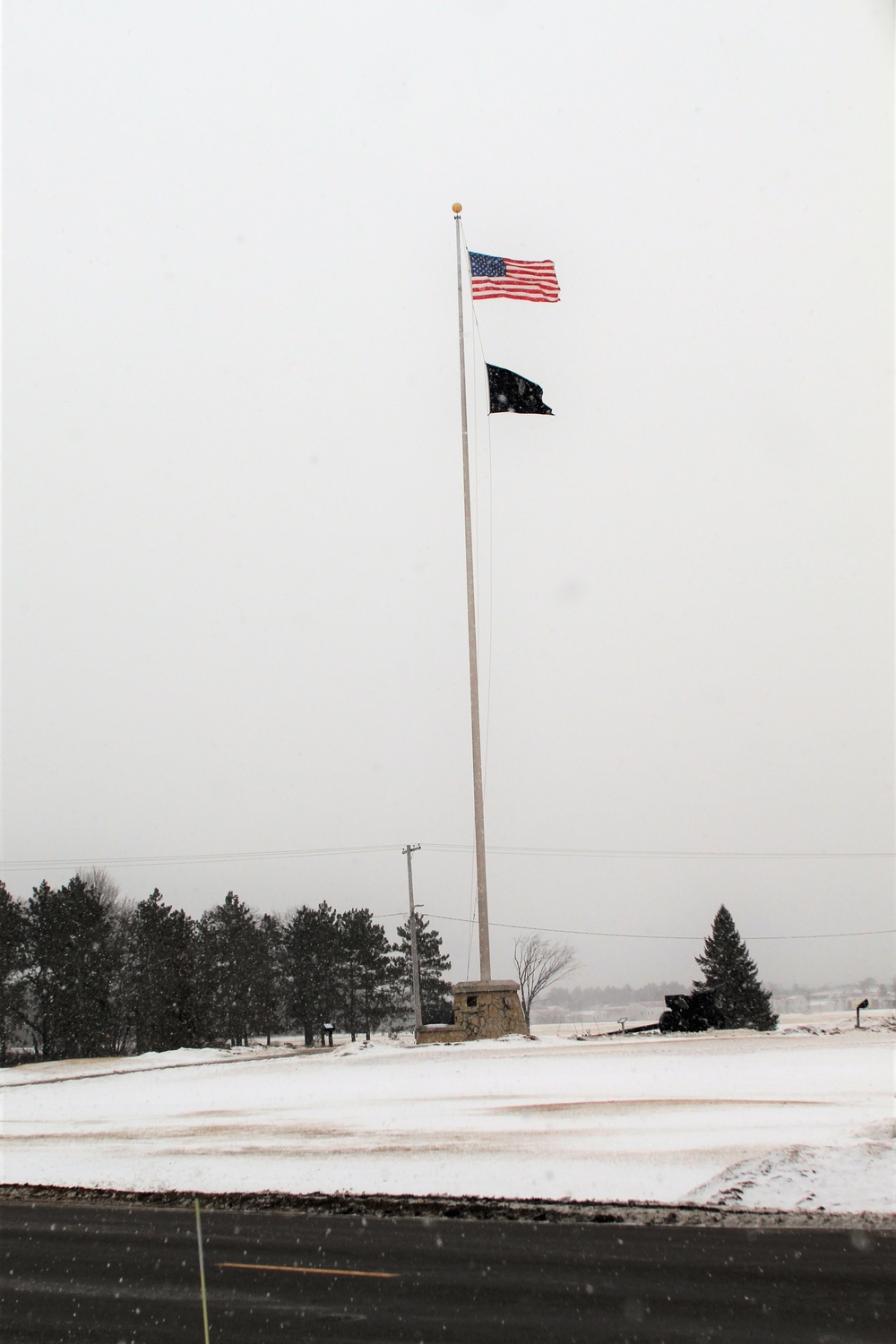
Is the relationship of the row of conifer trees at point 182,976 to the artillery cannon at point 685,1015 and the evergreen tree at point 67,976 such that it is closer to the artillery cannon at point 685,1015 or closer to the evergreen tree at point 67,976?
the evergreen tree at point 67,976

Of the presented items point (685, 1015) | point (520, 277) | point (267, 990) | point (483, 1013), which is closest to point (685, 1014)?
point (685, 1015)

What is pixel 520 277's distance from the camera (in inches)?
1051

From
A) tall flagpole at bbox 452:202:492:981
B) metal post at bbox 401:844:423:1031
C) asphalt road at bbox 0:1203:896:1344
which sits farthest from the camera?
metal post at bbox 401:844:423:1031

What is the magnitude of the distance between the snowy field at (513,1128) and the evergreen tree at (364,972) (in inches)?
2114

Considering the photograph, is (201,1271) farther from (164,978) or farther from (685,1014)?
(164,978)

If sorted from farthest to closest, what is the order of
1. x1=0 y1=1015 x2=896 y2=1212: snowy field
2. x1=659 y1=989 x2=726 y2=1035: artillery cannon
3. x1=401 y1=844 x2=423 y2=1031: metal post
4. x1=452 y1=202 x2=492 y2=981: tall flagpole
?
x1=401 y1=844 x2=423 y2=1031: metal post → x1=659 y1=989 x2=726 y2=1035: artillery cannon → x1=452 y1=202 x2=492 y2=981: tall flagpole → x1=0 y1=1015 x2=896 y2=1212: snowy field

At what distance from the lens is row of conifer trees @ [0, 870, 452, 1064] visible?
63438 millimetres

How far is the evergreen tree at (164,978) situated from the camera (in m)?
62.9

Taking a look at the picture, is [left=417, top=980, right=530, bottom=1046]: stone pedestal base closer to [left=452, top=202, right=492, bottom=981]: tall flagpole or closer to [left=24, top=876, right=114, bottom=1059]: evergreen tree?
[left=452, top=202, right=492, bottom=981]: tall flagpole

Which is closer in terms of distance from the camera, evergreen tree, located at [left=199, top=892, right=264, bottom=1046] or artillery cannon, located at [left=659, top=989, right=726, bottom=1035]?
artillery cannon, located at [left=659, top=989, right=726, bottom=1035]

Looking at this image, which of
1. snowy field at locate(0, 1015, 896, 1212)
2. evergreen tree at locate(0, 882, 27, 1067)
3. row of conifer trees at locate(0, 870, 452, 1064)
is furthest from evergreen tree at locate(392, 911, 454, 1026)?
snowy field at locate(0, 1015, 896, 1212)

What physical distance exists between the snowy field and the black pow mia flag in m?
16.6

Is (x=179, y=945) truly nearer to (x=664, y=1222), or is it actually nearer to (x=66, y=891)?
(x=66, y=891)

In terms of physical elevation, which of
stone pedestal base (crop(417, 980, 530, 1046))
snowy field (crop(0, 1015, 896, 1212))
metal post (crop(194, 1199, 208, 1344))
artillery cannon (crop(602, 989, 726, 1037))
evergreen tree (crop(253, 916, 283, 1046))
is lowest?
evergreen tree (crop(253, 916, 283, 1046))
